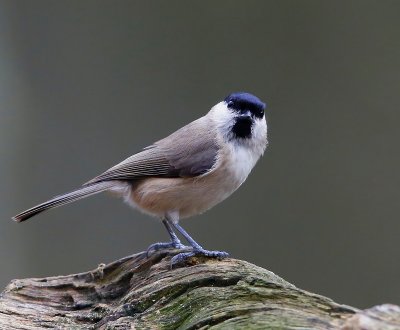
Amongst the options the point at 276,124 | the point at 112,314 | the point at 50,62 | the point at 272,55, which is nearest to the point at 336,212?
the point at 276,124

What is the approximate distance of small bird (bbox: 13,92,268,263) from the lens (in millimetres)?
2703

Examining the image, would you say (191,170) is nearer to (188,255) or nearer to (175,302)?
(188,255)

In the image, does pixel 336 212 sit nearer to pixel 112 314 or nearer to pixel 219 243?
pixel 219 243

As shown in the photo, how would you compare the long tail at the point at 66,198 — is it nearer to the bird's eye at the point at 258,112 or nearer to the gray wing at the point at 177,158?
the gray wing at the point at 177,158

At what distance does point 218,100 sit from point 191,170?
2035 millimetres

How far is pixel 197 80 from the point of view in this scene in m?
4.81

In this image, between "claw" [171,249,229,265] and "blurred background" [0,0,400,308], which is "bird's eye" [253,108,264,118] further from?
"blurred background" [0,0,400,308]

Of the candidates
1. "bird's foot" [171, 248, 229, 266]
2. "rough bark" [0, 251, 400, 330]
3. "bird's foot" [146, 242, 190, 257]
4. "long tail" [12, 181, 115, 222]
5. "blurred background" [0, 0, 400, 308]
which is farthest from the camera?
"blurred background" [0, 0, 400, 308]

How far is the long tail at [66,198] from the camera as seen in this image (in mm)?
2693

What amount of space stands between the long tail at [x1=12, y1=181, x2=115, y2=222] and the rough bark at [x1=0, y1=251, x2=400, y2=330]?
282 mm

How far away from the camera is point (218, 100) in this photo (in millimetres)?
4676

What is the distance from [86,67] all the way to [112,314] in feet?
10.1

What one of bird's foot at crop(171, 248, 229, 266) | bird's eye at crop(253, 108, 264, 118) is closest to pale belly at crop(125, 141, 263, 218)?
bird's eye at crop(253, 108, 264, 118)

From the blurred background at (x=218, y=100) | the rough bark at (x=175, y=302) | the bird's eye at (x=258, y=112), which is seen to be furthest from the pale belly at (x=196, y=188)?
the blurred background at (x=218, y=100)
